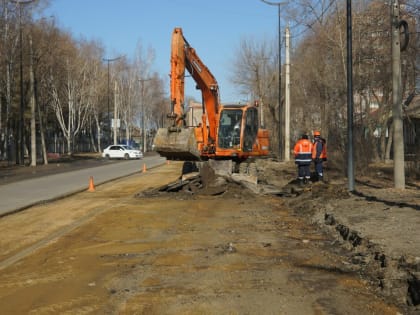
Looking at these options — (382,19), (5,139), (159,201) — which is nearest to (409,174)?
(382,19)

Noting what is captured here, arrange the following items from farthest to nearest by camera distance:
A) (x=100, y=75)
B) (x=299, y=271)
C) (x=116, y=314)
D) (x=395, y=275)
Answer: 1. (x=100, y=75)
2. (x=299, y=271)
3. (x=395, y=275)
4. (x=116, y=314)

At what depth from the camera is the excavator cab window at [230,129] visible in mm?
22047

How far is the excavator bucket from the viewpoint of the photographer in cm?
1802

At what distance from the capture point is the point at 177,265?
8.12 meters

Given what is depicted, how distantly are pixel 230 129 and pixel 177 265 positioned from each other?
1437cm

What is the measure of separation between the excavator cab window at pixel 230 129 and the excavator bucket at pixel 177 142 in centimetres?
356

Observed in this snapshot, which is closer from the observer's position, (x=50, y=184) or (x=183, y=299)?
(x=183, y=299)

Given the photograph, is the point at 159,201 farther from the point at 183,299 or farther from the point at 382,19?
the point at 382,19

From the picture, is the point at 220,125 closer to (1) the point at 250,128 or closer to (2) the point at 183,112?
Result: (1) the point at 250,128

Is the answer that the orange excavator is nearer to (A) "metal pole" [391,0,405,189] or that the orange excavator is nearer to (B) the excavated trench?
(B) the excavated trench

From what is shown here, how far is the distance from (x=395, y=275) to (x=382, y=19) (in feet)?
61.4

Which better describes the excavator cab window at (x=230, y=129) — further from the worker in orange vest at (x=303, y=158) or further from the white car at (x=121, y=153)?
the white car at (x=121, y=153)

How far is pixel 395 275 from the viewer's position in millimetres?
6855

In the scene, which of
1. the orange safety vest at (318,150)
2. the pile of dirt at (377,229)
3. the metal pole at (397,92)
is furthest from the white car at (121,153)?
the metal pole at (397,92)
